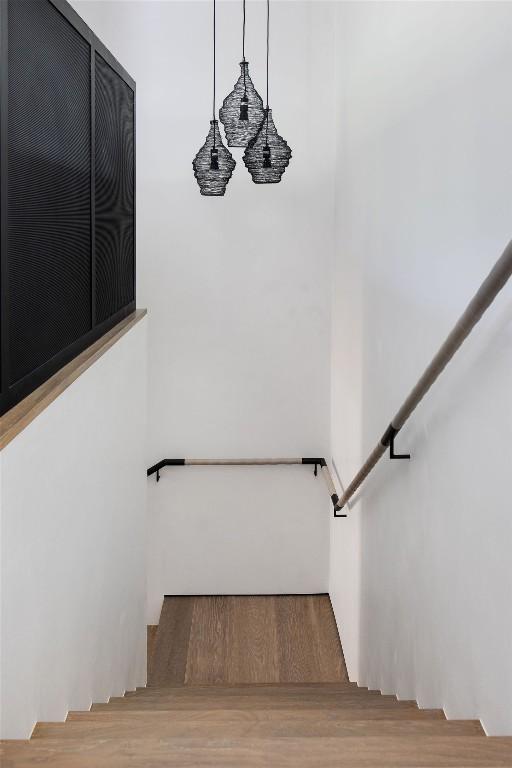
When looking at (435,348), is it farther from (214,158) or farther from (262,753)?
(214,158)

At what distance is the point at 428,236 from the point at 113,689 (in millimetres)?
2095

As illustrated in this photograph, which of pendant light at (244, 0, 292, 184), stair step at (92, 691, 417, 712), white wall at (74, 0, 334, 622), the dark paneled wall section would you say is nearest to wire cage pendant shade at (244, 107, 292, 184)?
pendant light at (244, 0, 292, 184)

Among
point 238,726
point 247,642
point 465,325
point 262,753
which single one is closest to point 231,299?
point 247,642

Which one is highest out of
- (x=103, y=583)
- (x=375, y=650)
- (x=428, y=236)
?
(x=428, y=236)

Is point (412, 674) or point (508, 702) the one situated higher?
point (508, 702)

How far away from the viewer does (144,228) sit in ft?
19.2

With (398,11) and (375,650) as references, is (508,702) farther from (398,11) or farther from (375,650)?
(398,11)

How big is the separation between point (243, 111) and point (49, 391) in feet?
7.22

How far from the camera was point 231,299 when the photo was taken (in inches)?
234

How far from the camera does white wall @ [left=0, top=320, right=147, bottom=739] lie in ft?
6.34

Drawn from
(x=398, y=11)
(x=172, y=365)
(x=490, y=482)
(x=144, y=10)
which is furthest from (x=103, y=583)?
(x=144, y=10)

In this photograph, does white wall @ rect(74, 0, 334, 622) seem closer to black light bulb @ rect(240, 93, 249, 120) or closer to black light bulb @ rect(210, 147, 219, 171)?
black light bulb @ rect(210, 147, 219, 171)

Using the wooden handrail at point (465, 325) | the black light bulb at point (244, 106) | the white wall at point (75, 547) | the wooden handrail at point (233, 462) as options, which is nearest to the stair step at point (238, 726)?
the white wall at point (75, 547)

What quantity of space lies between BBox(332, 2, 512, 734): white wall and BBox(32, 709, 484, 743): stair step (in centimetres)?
22
